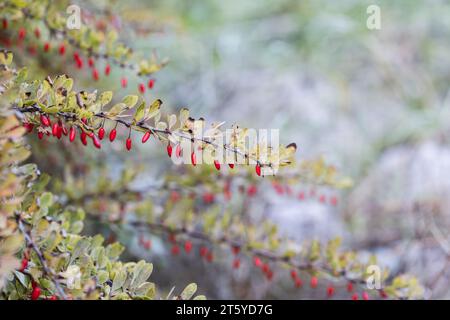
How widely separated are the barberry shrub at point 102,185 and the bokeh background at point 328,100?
26 centimetres

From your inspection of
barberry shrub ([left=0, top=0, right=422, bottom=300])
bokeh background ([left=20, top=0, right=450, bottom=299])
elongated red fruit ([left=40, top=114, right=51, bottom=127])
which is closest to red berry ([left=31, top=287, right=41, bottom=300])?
barberry shrub ([left=0, top=0, right=422, bottom=300])

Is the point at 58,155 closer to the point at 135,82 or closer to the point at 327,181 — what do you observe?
the point at 135,82

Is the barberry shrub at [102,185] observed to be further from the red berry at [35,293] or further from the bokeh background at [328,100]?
the bokeh background at [328,100]

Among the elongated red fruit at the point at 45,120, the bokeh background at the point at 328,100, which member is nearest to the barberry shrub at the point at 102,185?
the elongated red fruit at the point at 45,120

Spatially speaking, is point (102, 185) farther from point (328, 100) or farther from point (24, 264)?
point (328, 100)

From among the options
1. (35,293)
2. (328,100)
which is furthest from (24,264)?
(328,100)

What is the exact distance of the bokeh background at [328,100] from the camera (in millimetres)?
1994

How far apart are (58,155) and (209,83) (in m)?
1.10

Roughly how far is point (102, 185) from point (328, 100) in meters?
1.54

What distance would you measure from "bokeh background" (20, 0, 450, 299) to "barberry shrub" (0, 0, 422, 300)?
0.26 m

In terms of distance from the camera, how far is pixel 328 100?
266 centimetres

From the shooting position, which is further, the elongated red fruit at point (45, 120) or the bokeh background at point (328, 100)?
the bokeh background at point (328, 100)

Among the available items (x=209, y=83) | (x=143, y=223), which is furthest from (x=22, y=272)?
(x=209, y=83)
